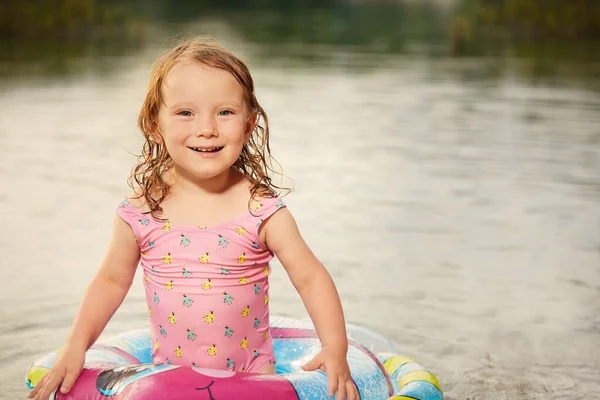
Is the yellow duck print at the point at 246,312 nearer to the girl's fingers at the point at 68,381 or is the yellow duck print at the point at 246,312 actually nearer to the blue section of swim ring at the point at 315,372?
the blue section of swim ring at the point at 315,372

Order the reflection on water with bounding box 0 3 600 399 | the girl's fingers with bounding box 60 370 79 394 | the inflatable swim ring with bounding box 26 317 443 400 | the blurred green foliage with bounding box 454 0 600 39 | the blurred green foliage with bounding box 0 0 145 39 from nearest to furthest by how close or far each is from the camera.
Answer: the inflatable swim ring with bounding box 26 317 443 400 < the girl's fingers with bounding box 60 370 79 394 < the reflection on water with bounding box 0 3 600 399 < the blurred green foliage with bounding box 0 0 145 39 < the blurred green foliage with bounding box 454 0 600 39

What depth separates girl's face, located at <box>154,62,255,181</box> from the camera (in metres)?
2.55

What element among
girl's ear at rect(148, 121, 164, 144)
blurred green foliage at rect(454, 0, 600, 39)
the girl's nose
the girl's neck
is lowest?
blurred green foliage at rect(454, 0, 600, 39)

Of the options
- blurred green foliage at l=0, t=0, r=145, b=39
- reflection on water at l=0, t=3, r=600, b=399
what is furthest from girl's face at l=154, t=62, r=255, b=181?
blurred green foliage at l=0, t=0, r=145, b=39

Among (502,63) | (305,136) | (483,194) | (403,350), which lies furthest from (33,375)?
(502,63)

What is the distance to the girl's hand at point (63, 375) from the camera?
2.45 meters

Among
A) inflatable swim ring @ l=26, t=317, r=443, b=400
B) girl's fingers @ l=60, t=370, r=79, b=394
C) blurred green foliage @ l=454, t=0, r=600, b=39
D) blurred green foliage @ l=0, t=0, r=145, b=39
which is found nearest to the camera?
inflatable swim ring @ l=26, t=317, r=443, b=400

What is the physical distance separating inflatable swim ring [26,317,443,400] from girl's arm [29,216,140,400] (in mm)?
40

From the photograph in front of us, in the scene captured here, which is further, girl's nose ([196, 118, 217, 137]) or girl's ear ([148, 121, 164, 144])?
girl's ear ([148, 121, 164, 144])

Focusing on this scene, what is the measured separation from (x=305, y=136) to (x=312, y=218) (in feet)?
9.96

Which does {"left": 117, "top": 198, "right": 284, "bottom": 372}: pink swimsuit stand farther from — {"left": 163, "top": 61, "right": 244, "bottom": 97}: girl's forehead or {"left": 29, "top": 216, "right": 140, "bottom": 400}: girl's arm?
{"left": 163, "top": 61, "right": 244, "bottom": 97}: girl's forehead

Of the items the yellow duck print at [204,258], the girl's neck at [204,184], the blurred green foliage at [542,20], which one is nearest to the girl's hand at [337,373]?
the yellow duck print at [204,258]

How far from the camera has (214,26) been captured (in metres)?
24.5

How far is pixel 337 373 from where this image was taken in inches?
96.3
